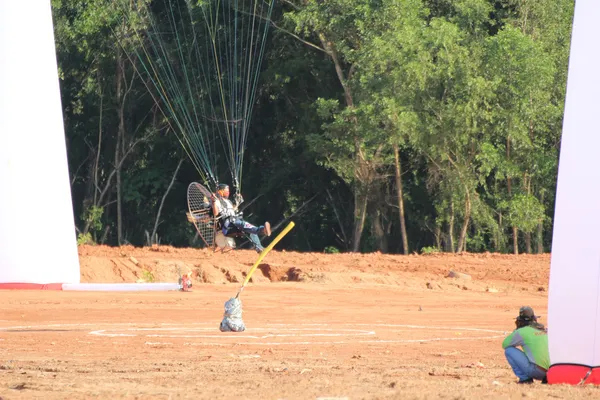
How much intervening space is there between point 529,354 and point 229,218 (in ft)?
22.8

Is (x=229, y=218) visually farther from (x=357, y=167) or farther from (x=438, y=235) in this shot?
(x=438, y=235)

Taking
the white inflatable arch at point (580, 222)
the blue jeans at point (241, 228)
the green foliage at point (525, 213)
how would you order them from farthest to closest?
the green foliage at point (525, 213), the blue jeans at point (241, 228), the white inflatable arch at point (580, 222)

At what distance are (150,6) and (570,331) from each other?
32812 mm

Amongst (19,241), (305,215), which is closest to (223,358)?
(19,241)

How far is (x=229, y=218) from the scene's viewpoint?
16.5 meters

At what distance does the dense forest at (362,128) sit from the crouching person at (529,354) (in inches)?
875

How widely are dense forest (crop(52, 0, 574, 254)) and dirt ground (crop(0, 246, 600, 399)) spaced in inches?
169

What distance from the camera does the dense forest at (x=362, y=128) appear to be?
33250 millimetres

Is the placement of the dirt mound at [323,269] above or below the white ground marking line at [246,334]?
below

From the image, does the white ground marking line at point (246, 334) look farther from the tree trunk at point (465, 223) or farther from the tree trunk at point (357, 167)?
the tree trunk at point (357, 167)

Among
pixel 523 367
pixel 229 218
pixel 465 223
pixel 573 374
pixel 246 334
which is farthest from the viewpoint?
pixel 465 223

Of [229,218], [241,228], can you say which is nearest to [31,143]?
[229,218]

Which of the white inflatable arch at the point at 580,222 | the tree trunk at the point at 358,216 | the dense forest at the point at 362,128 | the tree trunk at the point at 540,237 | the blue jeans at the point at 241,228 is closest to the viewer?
the white inflatable arch at the point at 580,222

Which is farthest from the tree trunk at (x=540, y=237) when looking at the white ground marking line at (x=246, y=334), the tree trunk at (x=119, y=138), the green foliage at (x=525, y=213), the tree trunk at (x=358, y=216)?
the white ground marking line at (x=246, y=334)
